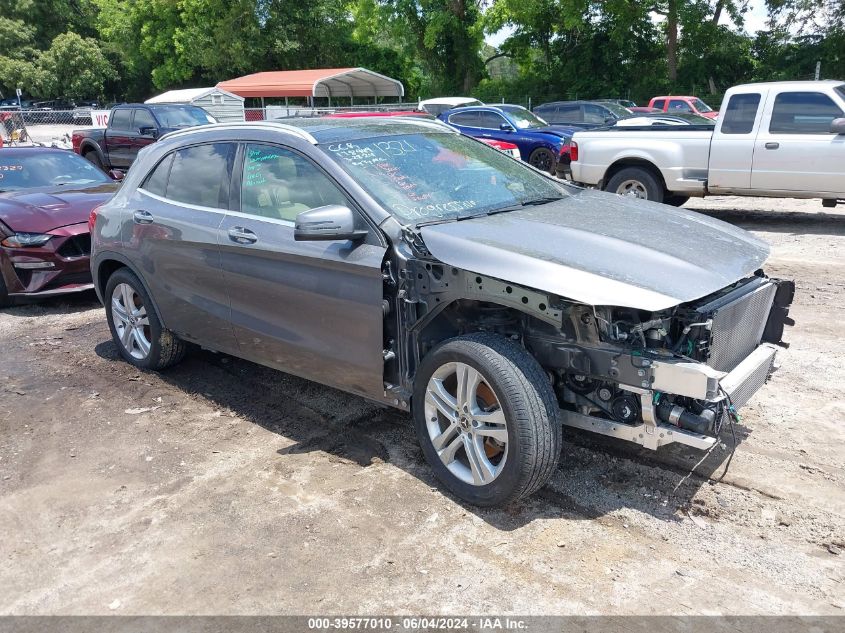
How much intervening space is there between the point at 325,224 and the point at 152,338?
8.15 ft

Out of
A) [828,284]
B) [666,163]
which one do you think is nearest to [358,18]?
[666,163]

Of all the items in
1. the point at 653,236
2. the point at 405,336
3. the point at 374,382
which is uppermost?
the point at 653,236

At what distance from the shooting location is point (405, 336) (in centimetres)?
381

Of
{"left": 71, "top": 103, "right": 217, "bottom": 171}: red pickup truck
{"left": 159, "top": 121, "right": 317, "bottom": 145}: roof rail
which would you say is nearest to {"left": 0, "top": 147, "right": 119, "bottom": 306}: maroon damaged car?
{"left": 159, "top": 121, "right": 317, "bottom": 145}: roof rail

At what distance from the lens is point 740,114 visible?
1026cm

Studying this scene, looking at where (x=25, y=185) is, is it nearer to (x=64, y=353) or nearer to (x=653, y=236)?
(x=64, y=353)

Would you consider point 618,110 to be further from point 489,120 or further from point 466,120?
point 466,120

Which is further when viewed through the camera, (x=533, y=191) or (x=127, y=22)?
(x=127, y=22)

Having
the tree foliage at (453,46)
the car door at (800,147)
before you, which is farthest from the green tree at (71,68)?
the car door at (800,147)

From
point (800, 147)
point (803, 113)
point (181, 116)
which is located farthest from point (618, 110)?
point (181, 116)

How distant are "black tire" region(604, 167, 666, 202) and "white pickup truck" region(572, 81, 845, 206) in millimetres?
15

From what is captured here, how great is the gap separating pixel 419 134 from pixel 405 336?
1552 millimetres

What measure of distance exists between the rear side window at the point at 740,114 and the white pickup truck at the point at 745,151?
0.01 m

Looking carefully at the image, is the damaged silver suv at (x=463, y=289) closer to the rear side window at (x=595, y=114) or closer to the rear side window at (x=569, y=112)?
the rear side window at (x=595, y=114)
